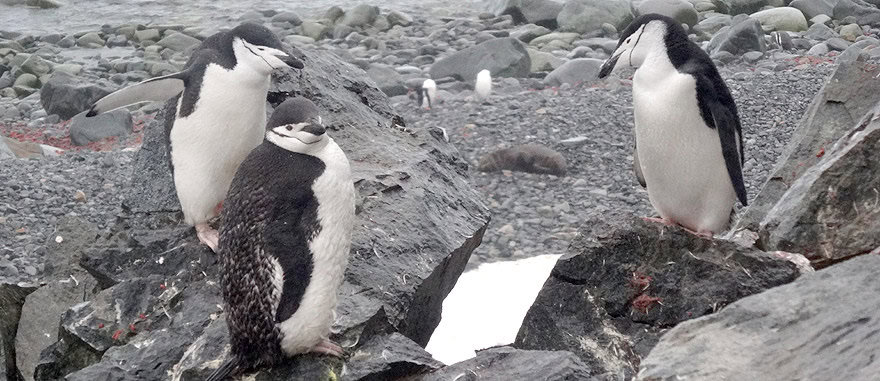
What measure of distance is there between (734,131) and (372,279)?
1.64 meters

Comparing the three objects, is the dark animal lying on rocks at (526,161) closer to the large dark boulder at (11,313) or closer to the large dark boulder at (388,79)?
the large dark boulder at (388,79)

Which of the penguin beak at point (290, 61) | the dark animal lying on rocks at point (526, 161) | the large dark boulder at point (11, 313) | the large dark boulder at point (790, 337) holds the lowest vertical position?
the dark animal lying on rocks at point (526, 161)

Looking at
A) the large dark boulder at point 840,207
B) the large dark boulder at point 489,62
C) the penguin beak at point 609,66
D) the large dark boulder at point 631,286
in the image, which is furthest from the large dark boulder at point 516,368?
the large dark boulder at point 489,62

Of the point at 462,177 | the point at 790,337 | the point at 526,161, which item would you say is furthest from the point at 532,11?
the point at 790,337

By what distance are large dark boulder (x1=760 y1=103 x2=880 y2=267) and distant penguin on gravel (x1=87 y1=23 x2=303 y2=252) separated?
6.53 feet

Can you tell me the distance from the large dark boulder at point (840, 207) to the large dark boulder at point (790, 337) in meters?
1.15

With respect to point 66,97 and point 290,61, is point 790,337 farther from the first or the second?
point 66,97

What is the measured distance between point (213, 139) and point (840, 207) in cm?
244

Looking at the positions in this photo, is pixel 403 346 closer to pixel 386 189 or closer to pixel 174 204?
pixel 386 189

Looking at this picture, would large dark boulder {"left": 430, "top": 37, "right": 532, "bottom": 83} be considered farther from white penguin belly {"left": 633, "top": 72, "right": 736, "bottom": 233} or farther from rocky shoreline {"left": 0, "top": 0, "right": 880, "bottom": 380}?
white penguin belly {"left": 633, "top": 72, "right": 736, "bottom": 233}

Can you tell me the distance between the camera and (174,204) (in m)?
4.95

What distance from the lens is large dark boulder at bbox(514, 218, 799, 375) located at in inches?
147

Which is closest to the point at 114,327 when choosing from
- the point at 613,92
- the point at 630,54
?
the point at 630,54

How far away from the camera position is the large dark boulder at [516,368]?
3156 millimetres
